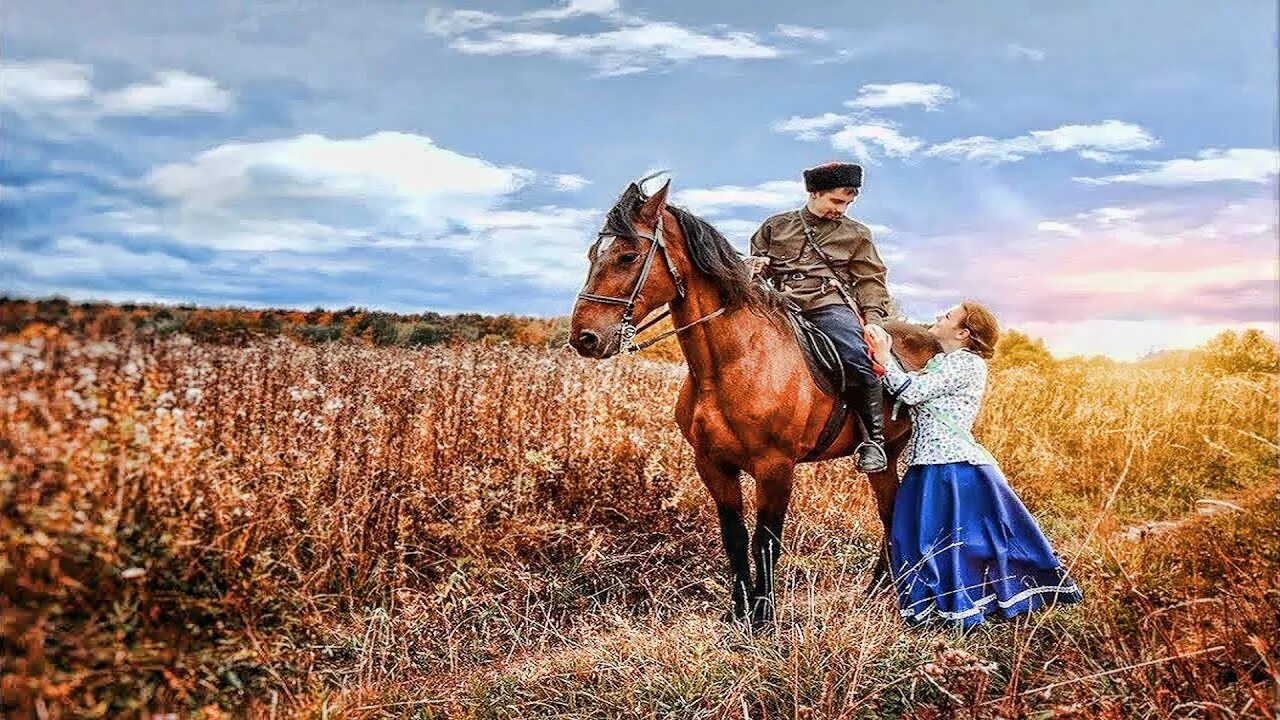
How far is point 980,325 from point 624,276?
2.03 metres

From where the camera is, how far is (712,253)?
16.6 feet

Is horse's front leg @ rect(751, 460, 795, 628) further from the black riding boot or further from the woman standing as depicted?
the woman standing

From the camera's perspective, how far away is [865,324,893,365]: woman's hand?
5.52 m

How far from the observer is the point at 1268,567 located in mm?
4789

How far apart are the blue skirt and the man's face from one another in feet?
5.15

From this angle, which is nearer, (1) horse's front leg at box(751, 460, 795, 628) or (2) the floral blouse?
(1) horse's front leg at box(751, 460, 795, 628)

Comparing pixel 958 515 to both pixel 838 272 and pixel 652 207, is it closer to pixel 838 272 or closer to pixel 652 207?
pixel 838 272

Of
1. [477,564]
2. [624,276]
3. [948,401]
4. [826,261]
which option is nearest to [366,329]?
[477,564]

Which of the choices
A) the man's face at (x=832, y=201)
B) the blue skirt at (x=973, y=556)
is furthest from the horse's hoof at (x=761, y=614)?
the man's face at (x=832, y=201)

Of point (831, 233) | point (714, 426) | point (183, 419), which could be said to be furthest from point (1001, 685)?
point (183, 419)

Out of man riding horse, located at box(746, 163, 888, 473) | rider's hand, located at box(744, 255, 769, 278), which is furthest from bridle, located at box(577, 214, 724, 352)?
man riding horse, located at box(746, 163, 888, 473)

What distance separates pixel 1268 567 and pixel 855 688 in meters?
2.30

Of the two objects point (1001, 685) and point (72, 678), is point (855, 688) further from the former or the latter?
point (72, 678)

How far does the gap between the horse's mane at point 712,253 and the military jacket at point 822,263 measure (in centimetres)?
63
